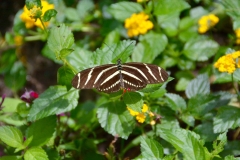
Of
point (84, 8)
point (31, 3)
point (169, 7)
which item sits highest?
point (31, 3)

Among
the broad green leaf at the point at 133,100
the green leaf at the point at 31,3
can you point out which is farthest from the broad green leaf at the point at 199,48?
the green leaf at the point at 31,3

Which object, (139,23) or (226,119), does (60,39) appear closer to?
(139,23)

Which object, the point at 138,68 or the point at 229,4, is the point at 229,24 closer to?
the point at 229,4

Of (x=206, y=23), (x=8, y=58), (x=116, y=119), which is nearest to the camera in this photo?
(x=116, y=119)

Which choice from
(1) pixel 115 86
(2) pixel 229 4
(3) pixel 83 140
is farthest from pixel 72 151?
(2) pixel 229 4

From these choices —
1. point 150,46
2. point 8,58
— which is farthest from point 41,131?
point 8,58

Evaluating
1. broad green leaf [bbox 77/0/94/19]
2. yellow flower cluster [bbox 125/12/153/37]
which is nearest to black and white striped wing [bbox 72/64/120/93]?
yellow flower cluster [bbox 125/12/153/37]

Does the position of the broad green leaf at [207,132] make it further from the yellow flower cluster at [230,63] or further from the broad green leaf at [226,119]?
the yellow flower cluster at [230,63]
